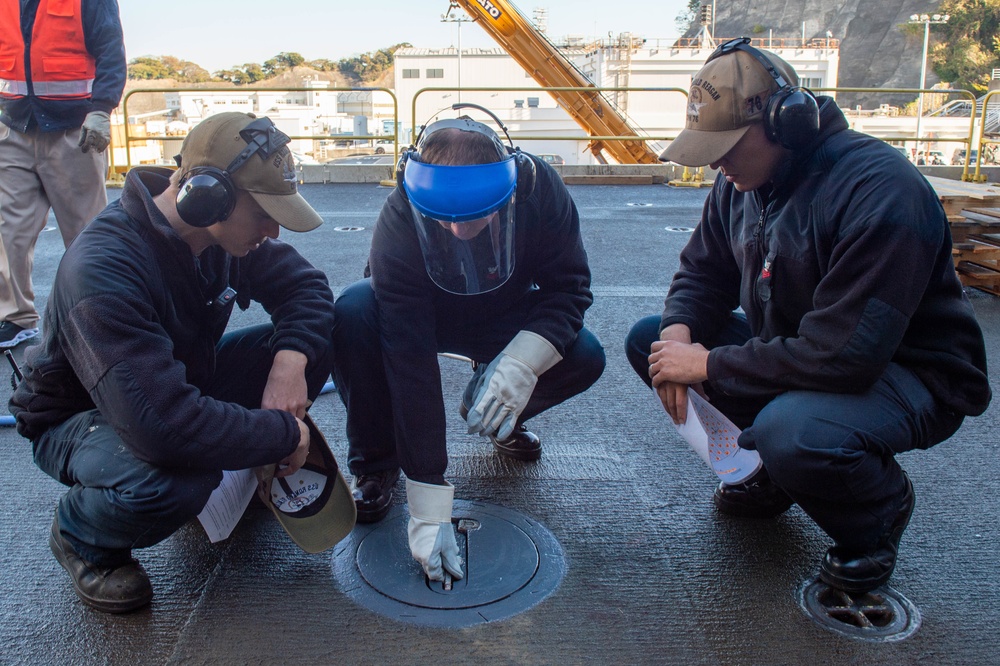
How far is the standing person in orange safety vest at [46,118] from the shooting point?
402 cm

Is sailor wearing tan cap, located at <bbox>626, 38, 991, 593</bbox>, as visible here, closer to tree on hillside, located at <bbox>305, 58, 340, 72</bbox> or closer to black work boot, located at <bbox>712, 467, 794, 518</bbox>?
black work boot, located at <bbox>712, 467, 794, 518</bbox>

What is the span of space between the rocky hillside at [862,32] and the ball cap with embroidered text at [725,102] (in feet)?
281

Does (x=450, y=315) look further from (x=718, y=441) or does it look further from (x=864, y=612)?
(x=864, y=612)

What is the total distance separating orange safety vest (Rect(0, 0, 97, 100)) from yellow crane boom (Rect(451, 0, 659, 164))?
1589 centimetres

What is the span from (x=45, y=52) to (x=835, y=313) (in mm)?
4065

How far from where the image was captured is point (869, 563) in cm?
204

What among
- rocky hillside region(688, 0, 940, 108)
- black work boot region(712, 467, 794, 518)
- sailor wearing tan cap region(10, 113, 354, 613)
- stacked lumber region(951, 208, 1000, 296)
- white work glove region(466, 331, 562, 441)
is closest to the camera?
sailor wearing tan cap region(10, 113, 354, 613)

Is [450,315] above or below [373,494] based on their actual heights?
above

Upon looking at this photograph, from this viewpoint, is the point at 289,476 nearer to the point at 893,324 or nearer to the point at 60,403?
the point at 60,403

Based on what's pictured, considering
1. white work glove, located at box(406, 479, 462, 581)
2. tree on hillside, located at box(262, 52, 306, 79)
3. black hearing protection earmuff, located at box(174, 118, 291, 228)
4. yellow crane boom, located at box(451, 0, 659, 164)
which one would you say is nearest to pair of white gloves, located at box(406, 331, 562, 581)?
white work glove, located at box(406, 479, 462, 581)

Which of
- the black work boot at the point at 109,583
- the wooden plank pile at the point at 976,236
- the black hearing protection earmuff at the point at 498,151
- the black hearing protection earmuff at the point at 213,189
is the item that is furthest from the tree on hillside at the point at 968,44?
the black work boot at the point at 109,583

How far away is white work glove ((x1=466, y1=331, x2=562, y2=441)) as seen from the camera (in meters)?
2.36

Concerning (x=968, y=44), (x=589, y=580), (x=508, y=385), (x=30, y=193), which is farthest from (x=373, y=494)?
(x=968, y=44)

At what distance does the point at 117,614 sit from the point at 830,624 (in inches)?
72.4
